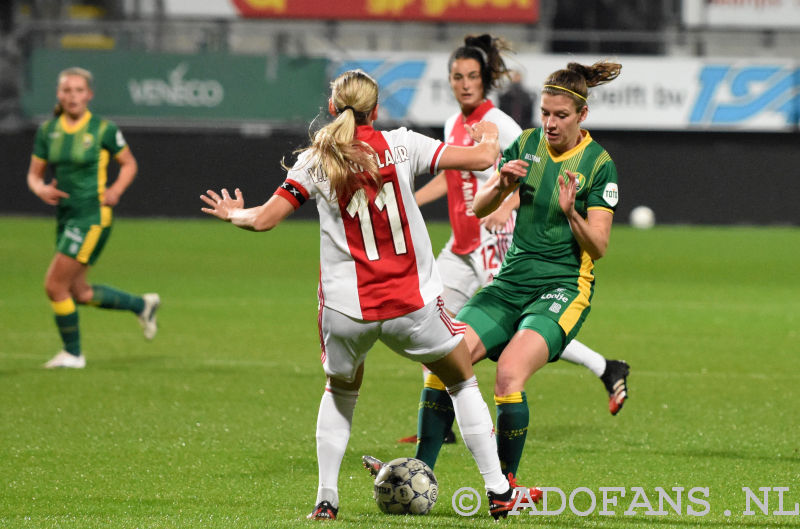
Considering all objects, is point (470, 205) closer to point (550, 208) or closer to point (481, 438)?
point (550, 208)

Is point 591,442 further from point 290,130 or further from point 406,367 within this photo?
point 290,130

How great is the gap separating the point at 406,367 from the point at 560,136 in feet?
14.4

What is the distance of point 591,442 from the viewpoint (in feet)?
21.9

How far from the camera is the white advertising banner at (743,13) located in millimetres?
25719

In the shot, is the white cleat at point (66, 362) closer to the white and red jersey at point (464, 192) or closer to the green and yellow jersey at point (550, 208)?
the white and red jersey at point (464, 192)

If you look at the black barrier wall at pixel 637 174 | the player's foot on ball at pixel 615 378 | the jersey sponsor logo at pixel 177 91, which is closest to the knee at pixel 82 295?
the player's foot on ball at pixel 615 378

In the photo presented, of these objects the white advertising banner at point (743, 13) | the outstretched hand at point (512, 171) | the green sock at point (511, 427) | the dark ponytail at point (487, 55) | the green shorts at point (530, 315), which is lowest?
the green sock at point (511, 427)

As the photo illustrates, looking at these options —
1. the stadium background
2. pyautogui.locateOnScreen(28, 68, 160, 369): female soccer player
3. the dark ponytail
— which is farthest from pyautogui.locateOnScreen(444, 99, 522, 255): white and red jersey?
the stadium background

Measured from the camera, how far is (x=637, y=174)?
23.5 m

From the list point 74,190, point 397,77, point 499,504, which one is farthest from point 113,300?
point 397,77

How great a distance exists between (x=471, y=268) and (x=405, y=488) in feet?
7.16

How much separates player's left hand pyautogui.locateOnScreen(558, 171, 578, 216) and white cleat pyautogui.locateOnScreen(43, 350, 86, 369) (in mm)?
5199

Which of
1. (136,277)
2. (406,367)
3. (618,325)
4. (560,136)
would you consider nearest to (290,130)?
(136,277)

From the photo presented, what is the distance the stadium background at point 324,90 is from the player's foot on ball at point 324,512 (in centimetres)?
1754
